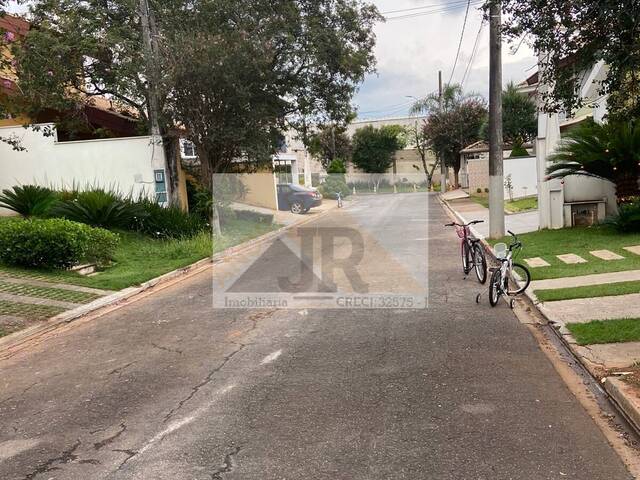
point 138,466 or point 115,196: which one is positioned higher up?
point 115,196

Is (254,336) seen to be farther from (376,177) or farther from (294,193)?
(376,177)

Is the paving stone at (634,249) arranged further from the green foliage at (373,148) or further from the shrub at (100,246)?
the green foliage at (373,148)

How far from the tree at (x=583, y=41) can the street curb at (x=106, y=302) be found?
7.50m

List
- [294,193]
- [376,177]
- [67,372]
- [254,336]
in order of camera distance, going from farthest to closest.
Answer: [376,177] → [294,193] → [254,336] → [67,372]

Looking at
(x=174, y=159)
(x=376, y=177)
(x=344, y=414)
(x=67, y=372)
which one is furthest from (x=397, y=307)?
(x=376, y=177)

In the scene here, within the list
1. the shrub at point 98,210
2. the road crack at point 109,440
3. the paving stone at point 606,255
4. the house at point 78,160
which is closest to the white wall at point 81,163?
the house at point 78,160

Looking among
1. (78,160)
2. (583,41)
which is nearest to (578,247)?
(583,41)

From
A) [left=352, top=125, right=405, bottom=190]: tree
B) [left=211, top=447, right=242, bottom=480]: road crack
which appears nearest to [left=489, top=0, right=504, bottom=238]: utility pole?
[left=211, top=447, right=242, bottom=480]: road crack

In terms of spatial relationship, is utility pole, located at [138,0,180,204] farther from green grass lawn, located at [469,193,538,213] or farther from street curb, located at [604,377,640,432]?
green grass lawn, located at [469,193,538,213]

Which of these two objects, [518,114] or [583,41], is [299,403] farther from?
[518,114]

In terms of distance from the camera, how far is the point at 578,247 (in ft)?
39.1

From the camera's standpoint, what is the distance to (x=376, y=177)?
55.5m

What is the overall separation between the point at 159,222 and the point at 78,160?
4.24 meters

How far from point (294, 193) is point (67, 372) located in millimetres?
23818
